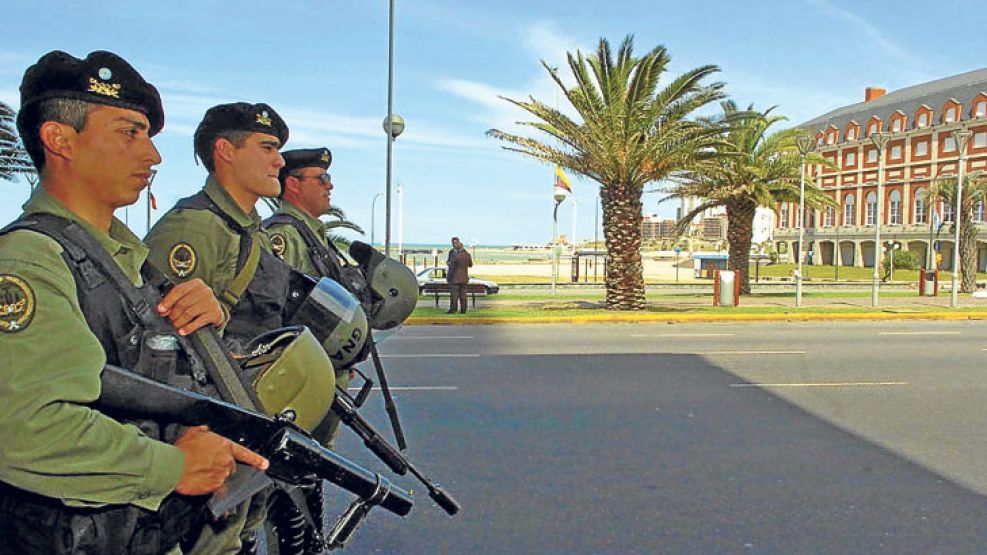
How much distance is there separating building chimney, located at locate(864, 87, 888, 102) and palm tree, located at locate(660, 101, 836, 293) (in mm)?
57542

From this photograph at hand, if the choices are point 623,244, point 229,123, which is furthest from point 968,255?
point 229,123

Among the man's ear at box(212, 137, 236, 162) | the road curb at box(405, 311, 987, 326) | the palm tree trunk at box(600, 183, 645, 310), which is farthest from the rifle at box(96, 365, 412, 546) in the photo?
the palm tree trunk at box(600, 183, 645, 310)

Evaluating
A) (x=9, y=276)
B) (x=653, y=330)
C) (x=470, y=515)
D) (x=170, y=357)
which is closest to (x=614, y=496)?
(x=470, y=515)

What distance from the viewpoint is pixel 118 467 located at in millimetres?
1434

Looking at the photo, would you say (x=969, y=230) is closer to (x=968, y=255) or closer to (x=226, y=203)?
(x=968, y=255)

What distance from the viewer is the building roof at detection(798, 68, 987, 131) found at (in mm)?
56938

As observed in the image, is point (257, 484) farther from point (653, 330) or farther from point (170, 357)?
point (653, 330)

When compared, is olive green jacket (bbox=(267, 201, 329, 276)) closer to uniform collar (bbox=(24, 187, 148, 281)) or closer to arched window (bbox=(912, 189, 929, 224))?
uniform collar (bbox=(24, 187, 148, 281))

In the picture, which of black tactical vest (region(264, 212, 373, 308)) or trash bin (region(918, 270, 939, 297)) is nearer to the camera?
black tactical vest (region(264, 212, 373, 308))

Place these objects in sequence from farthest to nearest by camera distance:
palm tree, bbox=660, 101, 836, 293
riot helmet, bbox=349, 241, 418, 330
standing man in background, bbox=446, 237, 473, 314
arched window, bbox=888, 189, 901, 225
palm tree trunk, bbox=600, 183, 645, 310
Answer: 1. arched window, bbox=888, 189, 901, 225
2. palm tree, bbox=660, 101, 836, 293
3. palm tree trunk, bbox=600, 183, 645, 310
4. standing man in background, bbox=446, 237, 473, 314
5. riot helmet, bbox=349, 241, 418, 330

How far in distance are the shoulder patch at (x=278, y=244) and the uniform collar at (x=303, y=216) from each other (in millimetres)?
268

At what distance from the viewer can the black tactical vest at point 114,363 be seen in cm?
149

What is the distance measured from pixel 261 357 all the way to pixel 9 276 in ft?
2.04

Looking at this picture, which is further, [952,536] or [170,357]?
[952,536]
